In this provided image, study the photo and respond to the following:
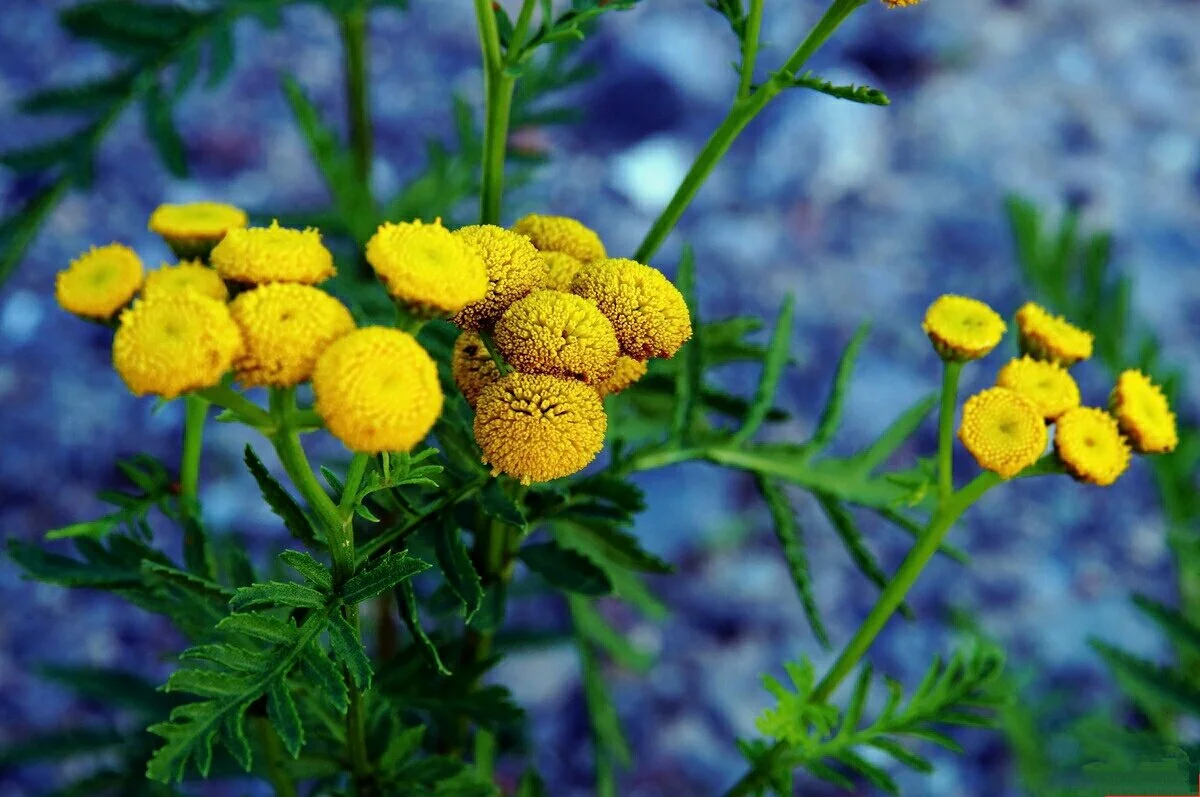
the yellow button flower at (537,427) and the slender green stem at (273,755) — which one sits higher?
the yellow button flower at (537,427)

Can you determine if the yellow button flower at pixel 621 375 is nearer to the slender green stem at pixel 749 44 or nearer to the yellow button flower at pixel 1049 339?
the slender green stem at pixel 749 44

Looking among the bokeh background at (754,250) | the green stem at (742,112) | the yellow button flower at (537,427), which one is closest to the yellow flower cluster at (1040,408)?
the green stem at (742,112)

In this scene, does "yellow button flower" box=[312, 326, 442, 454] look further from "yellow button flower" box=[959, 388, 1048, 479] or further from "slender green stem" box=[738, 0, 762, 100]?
"yellow button flower" box=[959, 388, 1048, 479]

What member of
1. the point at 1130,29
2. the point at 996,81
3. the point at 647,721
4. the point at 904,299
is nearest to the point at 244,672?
the point at 647,721

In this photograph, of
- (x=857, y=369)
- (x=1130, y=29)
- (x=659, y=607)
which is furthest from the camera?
(x=1130, y=29)

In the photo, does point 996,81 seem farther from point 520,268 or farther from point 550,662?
point 520,268

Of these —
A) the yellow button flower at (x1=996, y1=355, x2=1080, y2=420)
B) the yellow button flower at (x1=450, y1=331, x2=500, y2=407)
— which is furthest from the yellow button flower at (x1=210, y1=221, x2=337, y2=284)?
the yellow button flower at (x1=996, y1=355, x2=1080, y2=420)

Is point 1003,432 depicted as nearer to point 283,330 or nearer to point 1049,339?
point 1049,339
